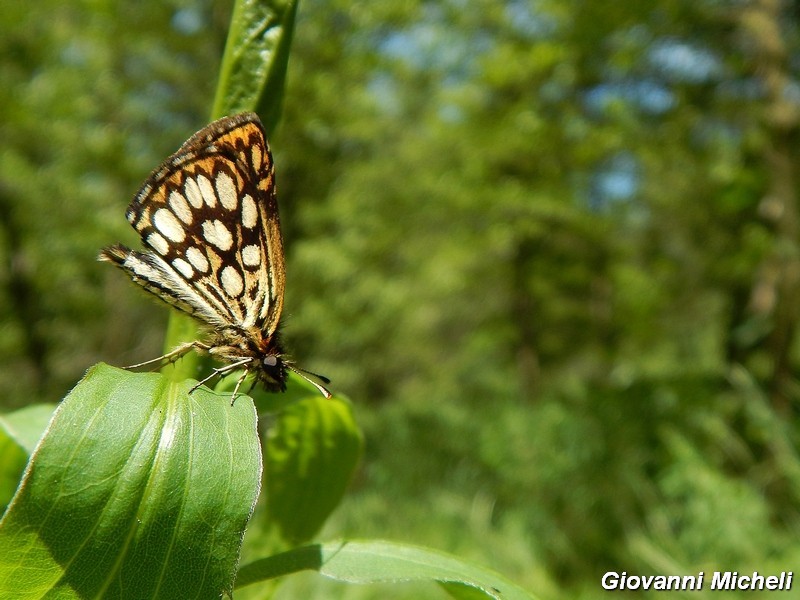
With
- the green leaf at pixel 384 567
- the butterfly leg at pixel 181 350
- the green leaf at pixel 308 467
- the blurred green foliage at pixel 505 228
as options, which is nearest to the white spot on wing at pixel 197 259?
the butterfly leg at pixel 181 350

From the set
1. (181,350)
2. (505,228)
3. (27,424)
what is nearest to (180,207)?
(181,350)

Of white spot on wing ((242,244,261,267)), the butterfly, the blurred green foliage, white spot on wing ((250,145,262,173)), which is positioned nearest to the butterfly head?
the butterfly

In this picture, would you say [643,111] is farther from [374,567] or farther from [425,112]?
[374,567]

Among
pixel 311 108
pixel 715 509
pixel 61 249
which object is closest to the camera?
pixel 715 509

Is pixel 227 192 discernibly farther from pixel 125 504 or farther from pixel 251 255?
pixel 125 504

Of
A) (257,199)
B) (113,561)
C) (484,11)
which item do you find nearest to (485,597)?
(113,561)

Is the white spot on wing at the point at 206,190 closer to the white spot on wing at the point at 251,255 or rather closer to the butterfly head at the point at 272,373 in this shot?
the white spot on wing at the point at 251,255
